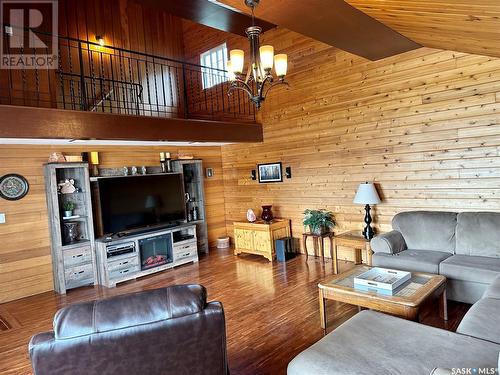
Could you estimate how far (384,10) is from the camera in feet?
9.12

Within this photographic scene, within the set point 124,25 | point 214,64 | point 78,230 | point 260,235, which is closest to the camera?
point 78,230

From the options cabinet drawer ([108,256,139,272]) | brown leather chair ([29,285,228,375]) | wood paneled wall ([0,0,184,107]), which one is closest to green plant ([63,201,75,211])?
cabinet drawer ([108,256,139,272])

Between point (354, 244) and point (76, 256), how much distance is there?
3944 mm

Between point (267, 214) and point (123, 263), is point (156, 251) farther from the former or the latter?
point (267, 214)

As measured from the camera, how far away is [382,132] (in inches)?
190

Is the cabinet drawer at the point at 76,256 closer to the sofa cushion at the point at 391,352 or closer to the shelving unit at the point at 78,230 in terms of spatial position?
the shelving unit at the point at 78,230

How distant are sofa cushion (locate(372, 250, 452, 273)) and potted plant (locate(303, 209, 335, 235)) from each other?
56.4 inches

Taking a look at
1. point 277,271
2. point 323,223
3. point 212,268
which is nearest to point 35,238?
point 212,268

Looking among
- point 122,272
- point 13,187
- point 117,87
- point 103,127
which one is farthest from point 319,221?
point 117,87

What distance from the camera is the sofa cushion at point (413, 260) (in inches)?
141

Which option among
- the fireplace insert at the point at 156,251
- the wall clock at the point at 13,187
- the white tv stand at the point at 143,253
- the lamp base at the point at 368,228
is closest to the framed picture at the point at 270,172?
the white tv stand at the point at 143,253

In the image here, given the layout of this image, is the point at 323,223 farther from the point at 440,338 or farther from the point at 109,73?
the point at 109,73

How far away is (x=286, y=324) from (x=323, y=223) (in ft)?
7.85

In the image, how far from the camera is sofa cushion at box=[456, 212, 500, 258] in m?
3.60
